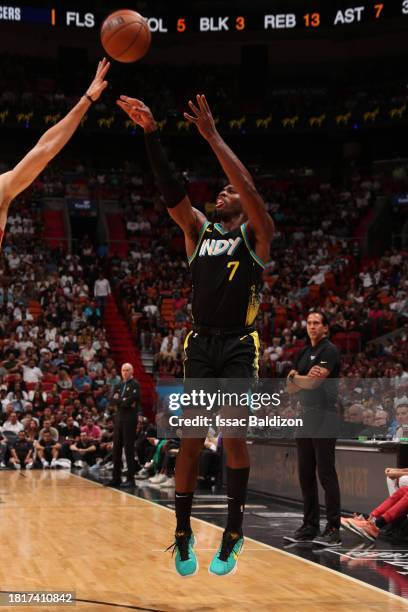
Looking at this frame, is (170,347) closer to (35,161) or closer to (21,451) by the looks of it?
(21,451)

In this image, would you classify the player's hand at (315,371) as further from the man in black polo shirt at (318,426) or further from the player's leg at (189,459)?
the player's leg at (189,459)

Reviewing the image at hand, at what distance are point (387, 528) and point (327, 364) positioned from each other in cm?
184

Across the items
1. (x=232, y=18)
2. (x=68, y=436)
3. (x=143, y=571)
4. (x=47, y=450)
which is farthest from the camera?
(x=232, y=18)

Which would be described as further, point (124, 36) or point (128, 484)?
point (128, 484)

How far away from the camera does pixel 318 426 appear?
864 centimetres

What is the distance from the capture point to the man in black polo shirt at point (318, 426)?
8641 mm

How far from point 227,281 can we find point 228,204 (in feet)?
1.80

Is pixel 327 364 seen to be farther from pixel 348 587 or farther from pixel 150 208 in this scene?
pixel 150 208

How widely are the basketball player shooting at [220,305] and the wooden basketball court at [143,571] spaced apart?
1.83ft

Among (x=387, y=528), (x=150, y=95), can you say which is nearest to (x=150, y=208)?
(x=150, y=95)

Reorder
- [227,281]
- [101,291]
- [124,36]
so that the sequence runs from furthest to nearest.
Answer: [101,291]
[124,36]
[227,281]

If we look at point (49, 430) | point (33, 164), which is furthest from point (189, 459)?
point (49, 430)

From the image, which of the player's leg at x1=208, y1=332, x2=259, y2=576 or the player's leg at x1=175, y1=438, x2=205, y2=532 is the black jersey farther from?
the player's leg at x1=175, y1=438, x2=205, y2=532

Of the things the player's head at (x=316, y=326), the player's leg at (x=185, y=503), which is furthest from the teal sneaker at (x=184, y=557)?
the player's head at (x=316, y=326)
